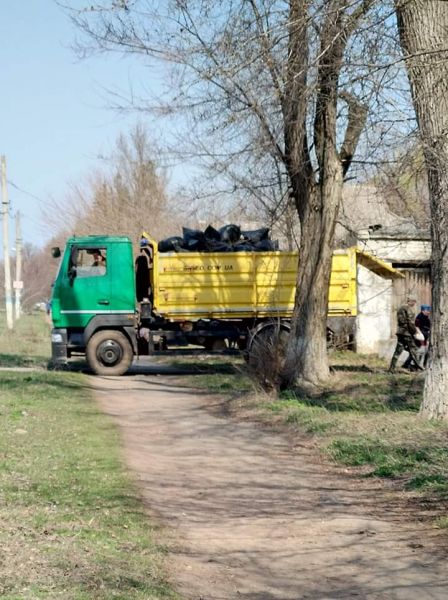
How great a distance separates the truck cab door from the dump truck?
2cm

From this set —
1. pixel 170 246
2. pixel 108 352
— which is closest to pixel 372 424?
pixel 170 246

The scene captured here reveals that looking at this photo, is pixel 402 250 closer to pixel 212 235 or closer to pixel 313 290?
pixel 212 235

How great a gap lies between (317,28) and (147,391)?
369 inches

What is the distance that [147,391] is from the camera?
60.9 feet

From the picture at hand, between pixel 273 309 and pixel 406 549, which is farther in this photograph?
pixel 273 309

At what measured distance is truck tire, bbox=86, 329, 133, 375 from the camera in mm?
21156

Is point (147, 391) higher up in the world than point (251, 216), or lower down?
lower down

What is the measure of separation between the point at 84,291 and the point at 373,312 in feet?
30.6

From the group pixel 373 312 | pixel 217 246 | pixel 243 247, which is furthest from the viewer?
pixel 373 312

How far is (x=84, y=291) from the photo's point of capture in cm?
2103

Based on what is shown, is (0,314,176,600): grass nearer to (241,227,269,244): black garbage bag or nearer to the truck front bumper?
the truck front bumper

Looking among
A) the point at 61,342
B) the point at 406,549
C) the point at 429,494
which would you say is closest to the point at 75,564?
the point at 406,549

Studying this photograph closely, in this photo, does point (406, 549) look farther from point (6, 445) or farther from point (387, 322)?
point (387, 322)

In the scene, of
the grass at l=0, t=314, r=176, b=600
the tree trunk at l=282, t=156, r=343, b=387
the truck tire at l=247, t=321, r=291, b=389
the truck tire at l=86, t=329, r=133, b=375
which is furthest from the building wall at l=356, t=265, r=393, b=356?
the grass at l=0, t=314, r=176, b=600
